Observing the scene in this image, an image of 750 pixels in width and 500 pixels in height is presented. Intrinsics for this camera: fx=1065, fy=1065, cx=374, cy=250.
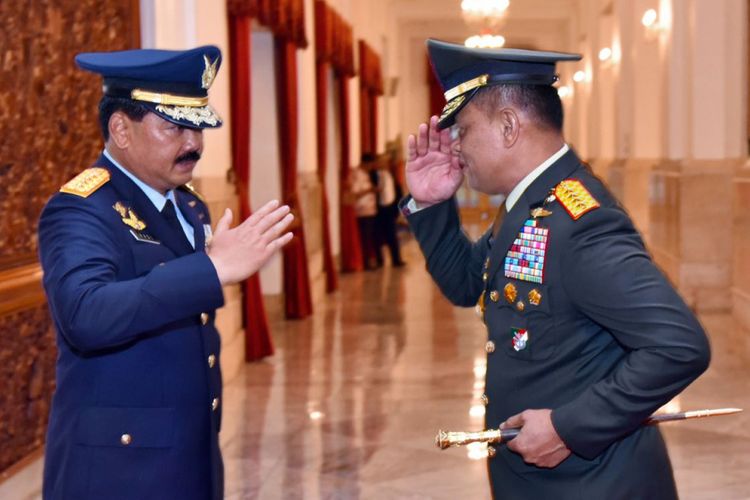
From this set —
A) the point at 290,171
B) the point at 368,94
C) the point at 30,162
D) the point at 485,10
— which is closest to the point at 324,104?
the point at 290,171

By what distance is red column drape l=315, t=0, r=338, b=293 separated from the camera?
11648 mm

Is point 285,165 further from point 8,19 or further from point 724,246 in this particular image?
point 8,19

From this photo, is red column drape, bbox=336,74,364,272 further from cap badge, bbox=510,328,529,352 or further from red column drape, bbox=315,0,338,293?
cap badge, bbox=510,328,529,352

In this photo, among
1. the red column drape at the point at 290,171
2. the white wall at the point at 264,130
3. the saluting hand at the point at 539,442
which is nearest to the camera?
the saluting hand at the point at 539,442

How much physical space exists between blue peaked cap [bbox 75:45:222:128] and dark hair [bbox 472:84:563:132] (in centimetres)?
58

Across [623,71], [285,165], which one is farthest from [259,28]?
[623,71]

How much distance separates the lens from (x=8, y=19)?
14.1 ft

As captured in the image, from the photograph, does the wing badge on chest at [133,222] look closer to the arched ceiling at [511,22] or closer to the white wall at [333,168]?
the white wall at [333,168]

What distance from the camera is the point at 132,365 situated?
2.21 meters

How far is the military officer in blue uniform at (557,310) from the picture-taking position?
182cm

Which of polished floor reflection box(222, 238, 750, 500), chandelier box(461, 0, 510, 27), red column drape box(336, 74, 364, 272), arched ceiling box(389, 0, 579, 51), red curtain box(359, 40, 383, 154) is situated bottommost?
polished floor reflection box(222, 238, 750, 500)

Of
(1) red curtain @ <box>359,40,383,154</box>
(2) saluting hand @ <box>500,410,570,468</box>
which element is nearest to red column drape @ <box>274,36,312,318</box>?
(1) red curtain @ <box>359,40,383,154</box>

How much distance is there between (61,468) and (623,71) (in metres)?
13.3

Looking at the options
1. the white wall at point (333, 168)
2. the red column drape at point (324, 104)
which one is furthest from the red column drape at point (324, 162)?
the white wall at point (333, 168)
